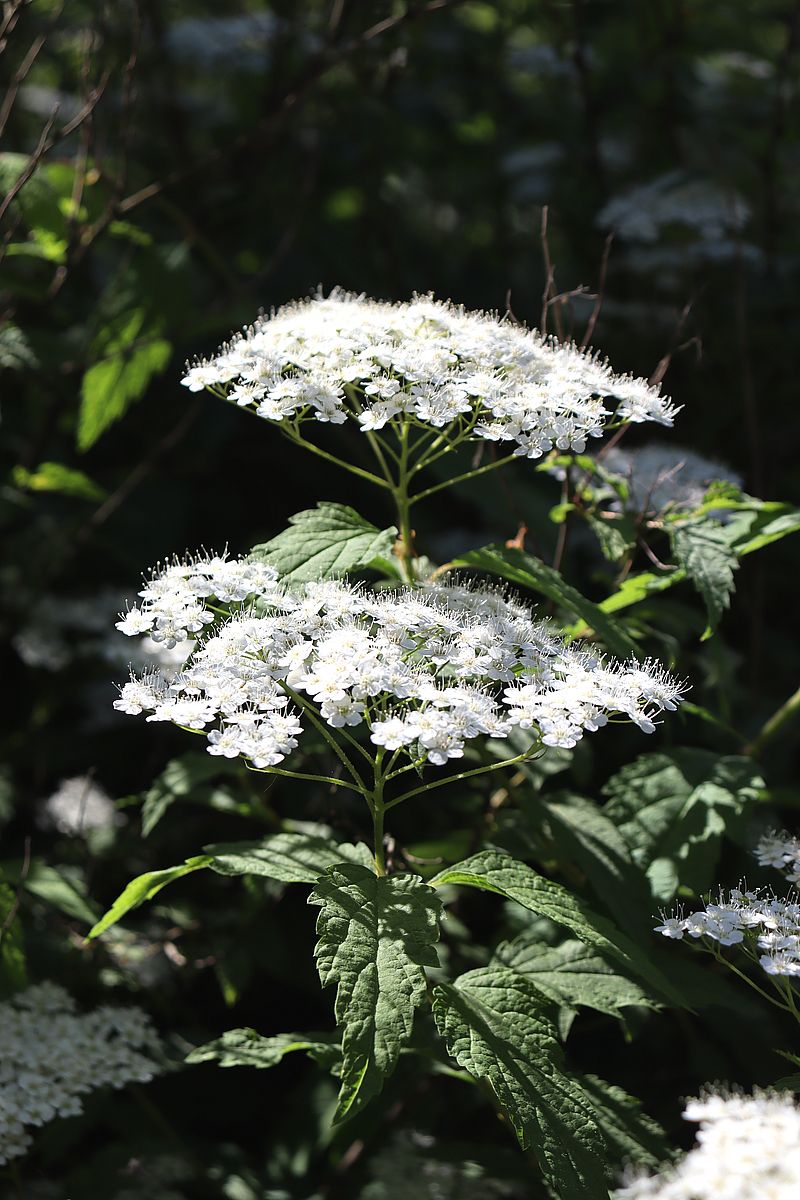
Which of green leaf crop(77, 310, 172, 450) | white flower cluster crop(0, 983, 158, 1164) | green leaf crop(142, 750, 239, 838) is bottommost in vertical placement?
white flower cluster crop(0, 983, 158, 1164)

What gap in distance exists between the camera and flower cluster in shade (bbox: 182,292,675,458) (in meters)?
2.11

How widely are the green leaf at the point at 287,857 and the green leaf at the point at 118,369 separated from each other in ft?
5.24

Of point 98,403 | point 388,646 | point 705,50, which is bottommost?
point 98,403

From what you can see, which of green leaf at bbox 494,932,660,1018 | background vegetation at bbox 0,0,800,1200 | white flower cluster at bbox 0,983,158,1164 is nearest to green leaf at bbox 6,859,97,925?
background vegetation at bbox 0,0,800,1200

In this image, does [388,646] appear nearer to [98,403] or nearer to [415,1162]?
[415,1162]

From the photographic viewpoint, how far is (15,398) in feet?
15.0

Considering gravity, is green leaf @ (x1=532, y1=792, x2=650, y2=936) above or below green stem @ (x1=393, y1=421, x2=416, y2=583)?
below

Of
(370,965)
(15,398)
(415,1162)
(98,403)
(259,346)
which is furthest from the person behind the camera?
(15,398)

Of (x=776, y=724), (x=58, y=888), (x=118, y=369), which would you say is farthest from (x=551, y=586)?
(x=118, y=369)

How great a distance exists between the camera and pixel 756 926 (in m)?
1.92

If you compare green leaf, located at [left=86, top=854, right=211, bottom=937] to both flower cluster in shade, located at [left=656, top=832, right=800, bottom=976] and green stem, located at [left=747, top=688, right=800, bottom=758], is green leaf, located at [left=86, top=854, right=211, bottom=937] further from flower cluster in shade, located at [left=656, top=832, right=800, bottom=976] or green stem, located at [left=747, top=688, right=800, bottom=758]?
green stem, located at [left=747, top=688, right=800, bottom=758]

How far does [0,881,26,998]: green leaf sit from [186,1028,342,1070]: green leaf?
1.61 feet

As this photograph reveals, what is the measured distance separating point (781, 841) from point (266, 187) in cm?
338

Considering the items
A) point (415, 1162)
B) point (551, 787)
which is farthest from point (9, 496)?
point (415, 1162)
